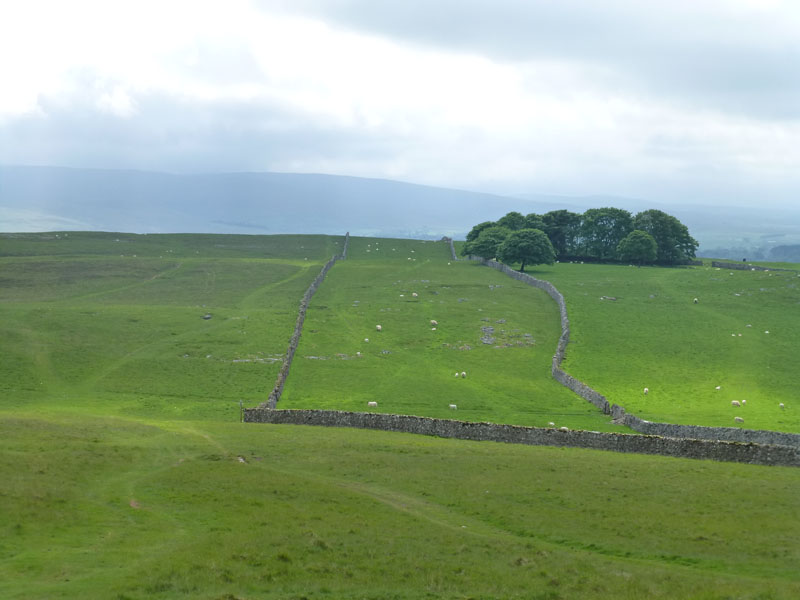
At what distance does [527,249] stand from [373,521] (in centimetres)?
10241

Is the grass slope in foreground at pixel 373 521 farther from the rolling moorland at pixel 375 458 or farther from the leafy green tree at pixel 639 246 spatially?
the leafy green tree at pixel 639 246

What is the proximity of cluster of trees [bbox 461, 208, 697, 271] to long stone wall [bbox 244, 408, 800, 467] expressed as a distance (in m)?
83.5

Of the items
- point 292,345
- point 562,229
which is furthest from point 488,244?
point 292,345

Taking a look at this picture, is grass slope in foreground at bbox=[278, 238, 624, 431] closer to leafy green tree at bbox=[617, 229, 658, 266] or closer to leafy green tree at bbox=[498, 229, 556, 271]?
leafy green tree at bbox=[498, 229, 556, 271]

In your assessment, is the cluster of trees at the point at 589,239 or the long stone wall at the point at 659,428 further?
the cluster of trees at the point at 589,239

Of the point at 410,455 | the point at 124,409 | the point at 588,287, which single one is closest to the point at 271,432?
the point at 410,455

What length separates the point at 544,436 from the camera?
126 feet

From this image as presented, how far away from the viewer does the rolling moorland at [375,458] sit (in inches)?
740

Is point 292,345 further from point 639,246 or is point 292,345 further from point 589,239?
point 589,239

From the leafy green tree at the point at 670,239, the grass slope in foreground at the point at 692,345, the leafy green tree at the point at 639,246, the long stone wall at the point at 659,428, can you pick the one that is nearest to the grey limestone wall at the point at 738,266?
the leafy green tree at the point at 670,239

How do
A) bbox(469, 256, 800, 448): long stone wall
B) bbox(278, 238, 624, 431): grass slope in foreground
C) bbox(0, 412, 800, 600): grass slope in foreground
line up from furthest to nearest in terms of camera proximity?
1. bbox(278, 238, 624, 431): grass slope in foreground
2. bbox(469, 256, 800, 448): long stone wall
3. bbox(0, 412, 800, 600): grass slope in foreground

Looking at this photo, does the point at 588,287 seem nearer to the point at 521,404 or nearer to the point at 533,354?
the point at 533,354

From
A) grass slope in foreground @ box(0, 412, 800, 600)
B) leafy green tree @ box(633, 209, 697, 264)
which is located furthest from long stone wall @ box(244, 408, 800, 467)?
leafy green tree @ box(633, 209, 697, 264)

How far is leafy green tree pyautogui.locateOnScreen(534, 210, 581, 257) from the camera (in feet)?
502
